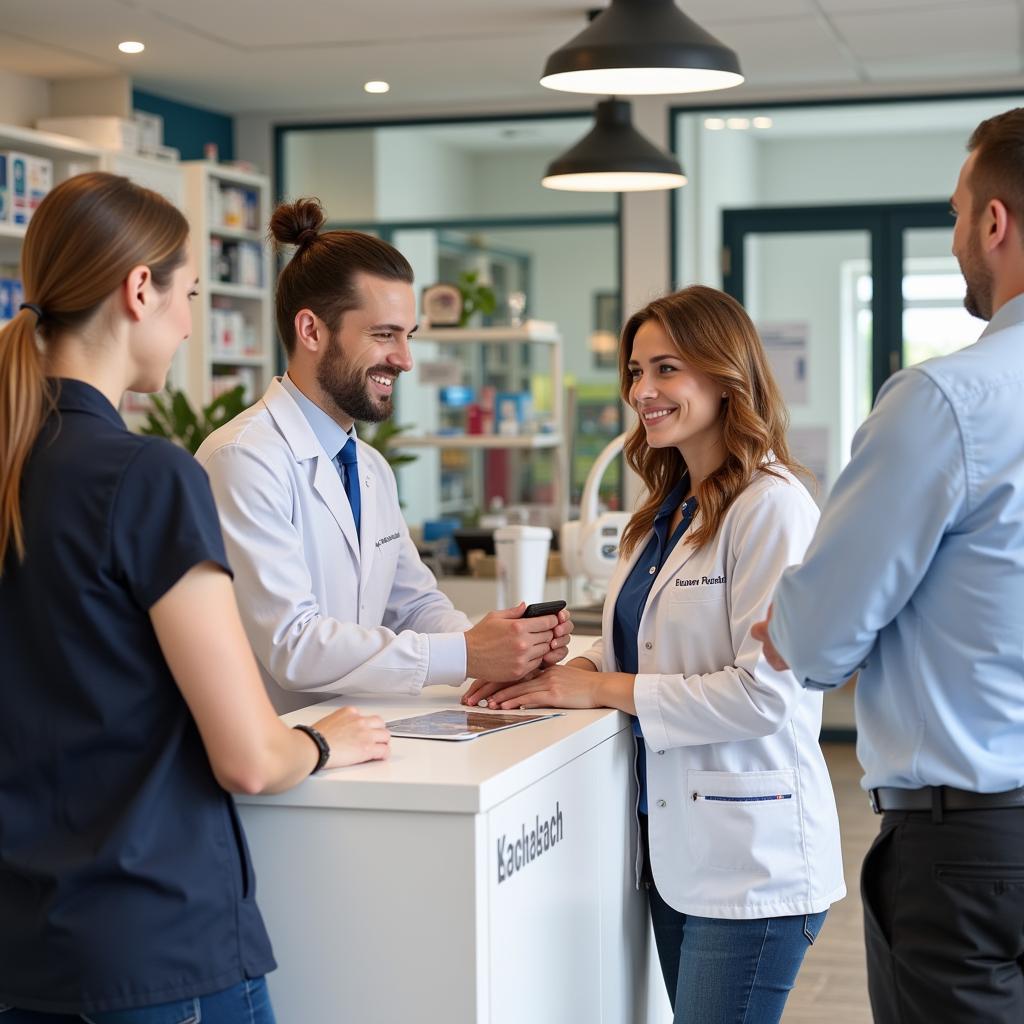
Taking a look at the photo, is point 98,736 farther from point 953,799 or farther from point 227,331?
point 227,331

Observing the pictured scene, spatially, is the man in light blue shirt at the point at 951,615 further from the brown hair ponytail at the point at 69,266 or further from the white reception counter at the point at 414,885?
the brown hair ponytail at the point at 69,266

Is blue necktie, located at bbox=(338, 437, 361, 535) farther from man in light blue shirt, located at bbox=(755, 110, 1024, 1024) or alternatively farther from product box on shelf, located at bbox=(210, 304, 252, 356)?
product box on shelf, located at bbox=(210, 304, 252, 356)

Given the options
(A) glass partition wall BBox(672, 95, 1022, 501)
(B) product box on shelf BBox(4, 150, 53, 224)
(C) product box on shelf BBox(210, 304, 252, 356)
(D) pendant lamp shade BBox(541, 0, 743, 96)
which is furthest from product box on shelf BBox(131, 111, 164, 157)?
(D) pendant lamp shade BBox(541, 0, 743, 96)

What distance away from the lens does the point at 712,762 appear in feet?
6.81

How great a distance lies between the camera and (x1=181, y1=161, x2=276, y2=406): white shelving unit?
6.93m

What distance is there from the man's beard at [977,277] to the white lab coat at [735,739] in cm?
44

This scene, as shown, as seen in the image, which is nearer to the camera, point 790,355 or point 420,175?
point 790,355

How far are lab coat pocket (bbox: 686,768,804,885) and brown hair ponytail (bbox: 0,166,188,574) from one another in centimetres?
104

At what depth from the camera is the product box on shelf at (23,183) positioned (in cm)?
584

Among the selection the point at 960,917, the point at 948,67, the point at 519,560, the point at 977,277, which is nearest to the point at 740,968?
the point at 960,917

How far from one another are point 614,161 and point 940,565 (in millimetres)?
3222

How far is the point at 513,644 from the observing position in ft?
7.16

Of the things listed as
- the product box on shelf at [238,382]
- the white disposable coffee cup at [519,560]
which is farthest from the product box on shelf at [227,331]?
the white disposable coffee cup at [519,560]

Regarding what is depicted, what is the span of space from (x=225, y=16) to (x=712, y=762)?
437 cm
